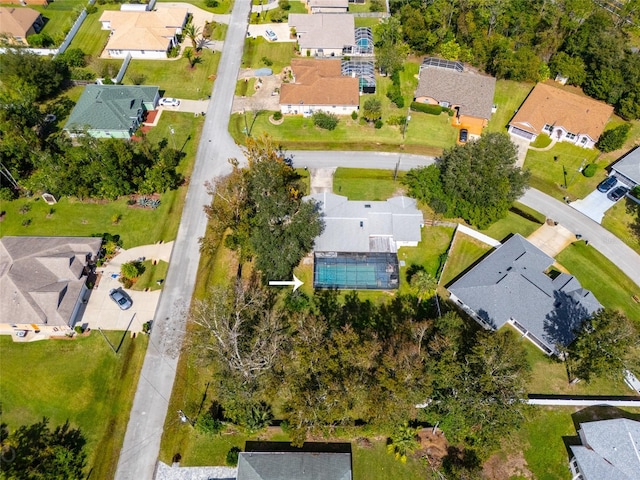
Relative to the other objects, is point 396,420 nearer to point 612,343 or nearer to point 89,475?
point 612,343

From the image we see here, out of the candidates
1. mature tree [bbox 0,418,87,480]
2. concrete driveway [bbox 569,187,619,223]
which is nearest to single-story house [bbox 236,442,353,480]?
mature tree [bbox 0,418,87,480]

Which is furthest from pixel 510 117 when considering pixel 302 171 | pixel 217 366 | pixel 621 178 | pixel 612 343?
pixel 217 366

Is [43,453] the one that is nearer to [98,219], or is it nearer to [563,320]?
[98,219]

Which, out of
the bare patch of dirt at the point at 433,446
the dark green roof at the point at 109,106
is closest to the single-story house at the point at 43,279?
the dark green roof at the point at 109,106

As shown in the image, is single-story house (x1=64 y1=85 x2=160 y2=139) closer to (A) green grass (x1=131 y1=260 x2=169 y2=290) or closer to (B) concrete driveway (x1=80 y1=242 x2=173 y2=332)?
(B) concrete driveway (x1=80 y1=242 x2=173 y2=332)

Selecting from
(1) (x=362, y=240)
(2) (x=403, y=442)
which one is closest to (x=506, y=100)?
(1) (x=362, y=240)

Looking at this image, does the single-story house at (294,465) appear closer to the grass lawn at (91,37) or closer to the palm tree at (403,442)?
the palm tree at (403,442)

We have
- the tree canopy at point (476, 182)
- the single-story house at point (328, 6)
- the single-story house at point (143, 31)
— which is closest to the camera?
the tree canopy at point (476, 182)
